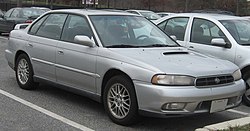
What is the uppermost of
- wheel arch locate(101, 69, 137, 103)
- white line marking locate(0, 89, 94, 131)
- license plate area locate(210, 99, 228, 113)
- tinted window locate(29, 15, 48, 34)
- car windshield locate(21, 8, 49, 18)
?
tinted window locate(29, 15, 48, 34)

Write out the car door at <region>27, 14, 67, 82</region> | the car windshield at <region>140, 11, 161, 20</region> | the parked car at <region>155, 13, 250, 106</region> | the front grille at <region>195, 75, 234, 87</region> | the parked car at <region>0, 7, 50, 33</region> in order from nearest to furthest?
the front grille at <region>195, 75, 234, 87</region> → the car door at <region>27, 14, 67, 82</region> → the parked car at <region>155, 13, 250, 106</region> → the parked car at <region>0, 7, 50, 33</region> → the car windshield at <region>140, 11, 161, 20</region>

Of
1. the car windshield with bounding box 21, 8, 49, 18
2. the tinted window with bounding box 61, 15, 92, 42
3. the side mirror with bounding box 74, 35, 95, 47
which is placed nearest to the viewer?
the side mirror with bounding box 74, 35, 95, 47

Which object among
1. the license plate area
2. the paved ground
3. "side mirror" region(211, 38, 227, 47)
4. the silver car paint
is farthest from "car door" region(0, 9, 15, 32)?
the license plate area

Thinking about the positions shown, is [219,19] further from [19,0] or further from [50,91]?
[19,0]

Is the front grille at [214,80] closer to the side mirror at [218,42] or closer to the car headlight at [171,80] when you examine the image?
the car headlight at [171,80]

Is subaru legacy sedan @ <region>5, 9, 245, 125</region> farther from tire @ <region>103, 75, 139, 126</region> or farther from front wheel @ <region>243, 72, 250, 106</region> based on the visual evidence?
front wheel @ <region>243, 72, 250, 106</region>

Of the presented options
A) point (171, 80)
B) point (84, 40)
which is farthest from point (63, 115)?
point (171, 80)

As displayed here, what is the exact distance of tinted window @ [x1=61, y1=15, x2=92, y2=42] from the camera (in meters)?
6.35

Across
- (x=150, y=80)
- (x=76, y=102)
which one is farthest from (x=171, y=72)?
(x=76, y=102)

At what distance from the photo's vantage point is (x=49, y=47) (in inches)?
267

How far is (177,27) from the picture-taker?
8.23 m

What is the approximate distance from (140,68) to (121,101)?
22.4 inches

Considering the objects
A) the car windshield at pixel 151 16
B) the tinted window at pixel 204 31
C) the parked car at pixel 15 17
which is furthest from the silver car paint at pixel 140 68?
the car windshield at pixel 151 16

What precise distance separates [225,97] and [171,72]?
83 cm
